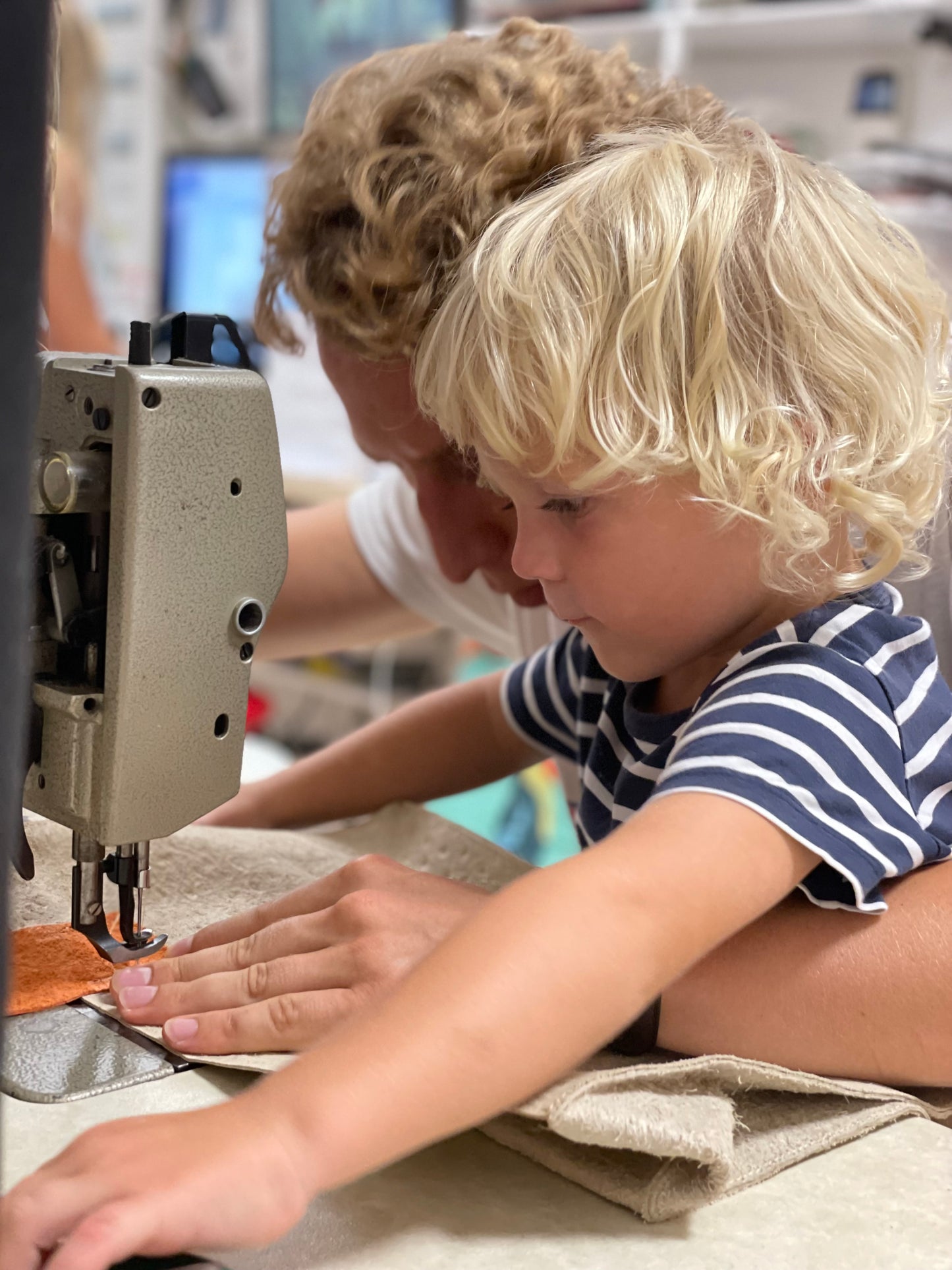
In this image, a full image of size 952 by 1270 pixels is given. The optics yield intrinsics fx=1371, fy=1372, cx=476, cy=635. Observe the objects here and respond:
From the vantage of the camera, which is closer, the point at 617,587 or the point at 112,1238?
the point at 112,1238

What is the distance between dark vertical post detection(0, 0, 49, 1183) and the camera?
397mm

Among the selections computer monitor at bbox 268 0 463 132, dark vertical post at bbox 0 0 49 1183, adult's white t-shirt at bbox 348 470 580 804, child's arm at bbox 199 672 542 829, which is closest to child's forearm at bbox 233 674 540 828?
child's arm at bbox 199 672 542 829

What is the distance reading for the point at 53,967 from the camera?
0.80 meters

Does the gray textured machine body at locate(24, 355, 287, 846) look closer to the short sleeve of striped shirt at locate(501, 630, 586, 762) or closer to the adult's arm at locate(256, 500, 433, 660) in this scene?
the short sleeve of striped shirt at locate(501, 630, 586, 762)

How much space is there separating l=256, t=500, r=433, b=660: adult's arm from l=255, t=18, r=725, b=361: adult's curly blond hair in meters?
0.41

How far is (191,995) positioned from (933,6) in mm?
2808

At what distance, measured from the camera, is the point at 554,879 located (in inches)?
25.3

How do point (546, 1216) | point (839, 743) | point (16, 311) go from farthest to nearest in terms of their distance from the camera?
point (839, 743), point (546, 1216), point (16, 311)

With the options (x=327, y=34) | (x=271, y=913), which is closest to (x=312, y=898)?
(x=271, y=913)

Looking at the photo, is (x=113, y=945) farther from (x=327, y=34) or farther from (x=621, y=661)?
(x=327, y=34)

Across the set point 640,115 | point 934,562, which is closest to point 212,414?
point 640,115

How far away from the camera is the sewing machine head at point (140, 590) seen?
2.37 feet

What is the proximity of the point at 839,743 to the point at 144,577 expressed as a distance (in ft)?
1.25

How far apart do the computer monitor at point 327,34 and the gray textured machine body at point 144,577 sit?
286cm
